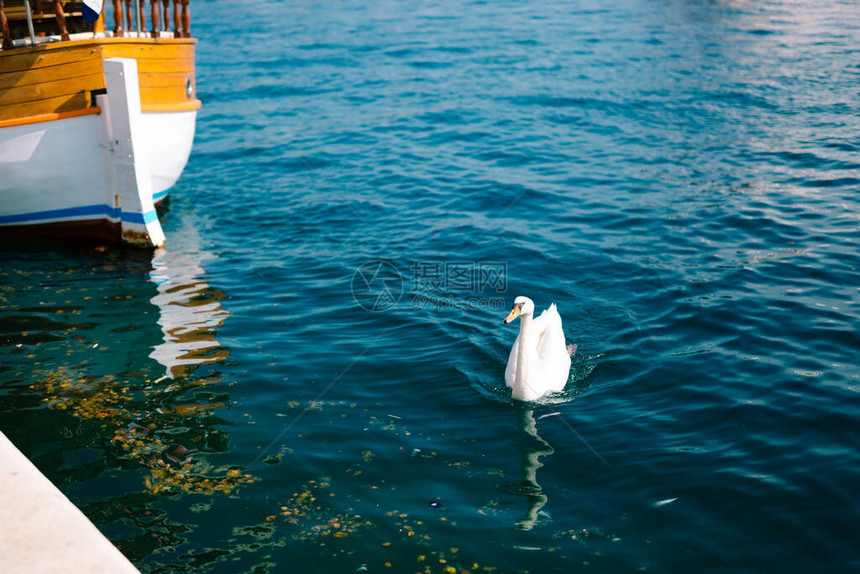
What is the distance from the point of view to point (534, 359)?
754 centimetres

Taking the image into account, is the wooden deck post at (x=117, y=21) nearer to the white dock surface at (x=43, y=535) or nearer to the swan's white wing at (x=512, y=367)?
the swan's white wing at (x=512, y=367)

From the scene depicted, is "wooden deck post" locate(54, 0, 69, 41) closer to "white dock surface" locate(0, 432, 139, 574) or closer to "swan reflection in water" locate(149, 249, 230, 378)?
"swan reflection in water" locate(149, 249, 230, 378)

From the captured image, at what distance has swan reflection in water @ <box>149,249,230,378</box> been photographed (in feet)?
27.7

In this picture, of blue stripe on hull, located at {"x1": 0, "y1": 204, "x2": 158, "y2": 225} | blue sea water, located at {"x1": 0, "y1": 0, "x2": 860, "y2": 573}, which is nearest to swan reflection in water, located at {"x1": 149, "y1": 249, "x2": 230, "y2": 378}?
blue sea water, located at {"x1": 0, "y1": 0, "x2": 860, "y2": 573}

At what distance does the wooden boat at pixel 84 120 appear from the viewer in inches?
404

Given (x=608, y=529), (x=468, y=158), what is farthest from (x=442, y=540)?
(x=468, y=158)

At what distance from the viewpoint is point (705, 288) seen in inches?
388

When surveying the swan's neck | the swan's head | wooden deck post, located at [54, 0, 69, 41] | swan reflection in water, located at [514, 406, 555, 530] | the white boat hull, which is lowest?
swan reflection in water, located at [514, 406, 555, 530]

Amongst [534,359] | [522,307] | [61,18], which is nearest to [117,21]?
[61,18]

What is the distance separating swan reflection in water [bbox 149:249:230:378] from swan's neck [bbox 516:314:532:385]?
3600mm

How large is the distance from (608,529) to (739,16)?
94.7 ft

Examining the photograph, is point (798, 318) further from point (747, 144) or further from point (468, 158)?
point (468, 158)

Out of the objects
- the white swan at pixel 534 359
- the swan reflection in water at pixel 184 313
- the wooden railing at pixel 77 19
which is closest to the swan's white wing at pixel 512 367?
the white swan at pixel 534 359

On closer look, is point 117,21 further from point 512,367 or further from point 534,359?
point 534,359
